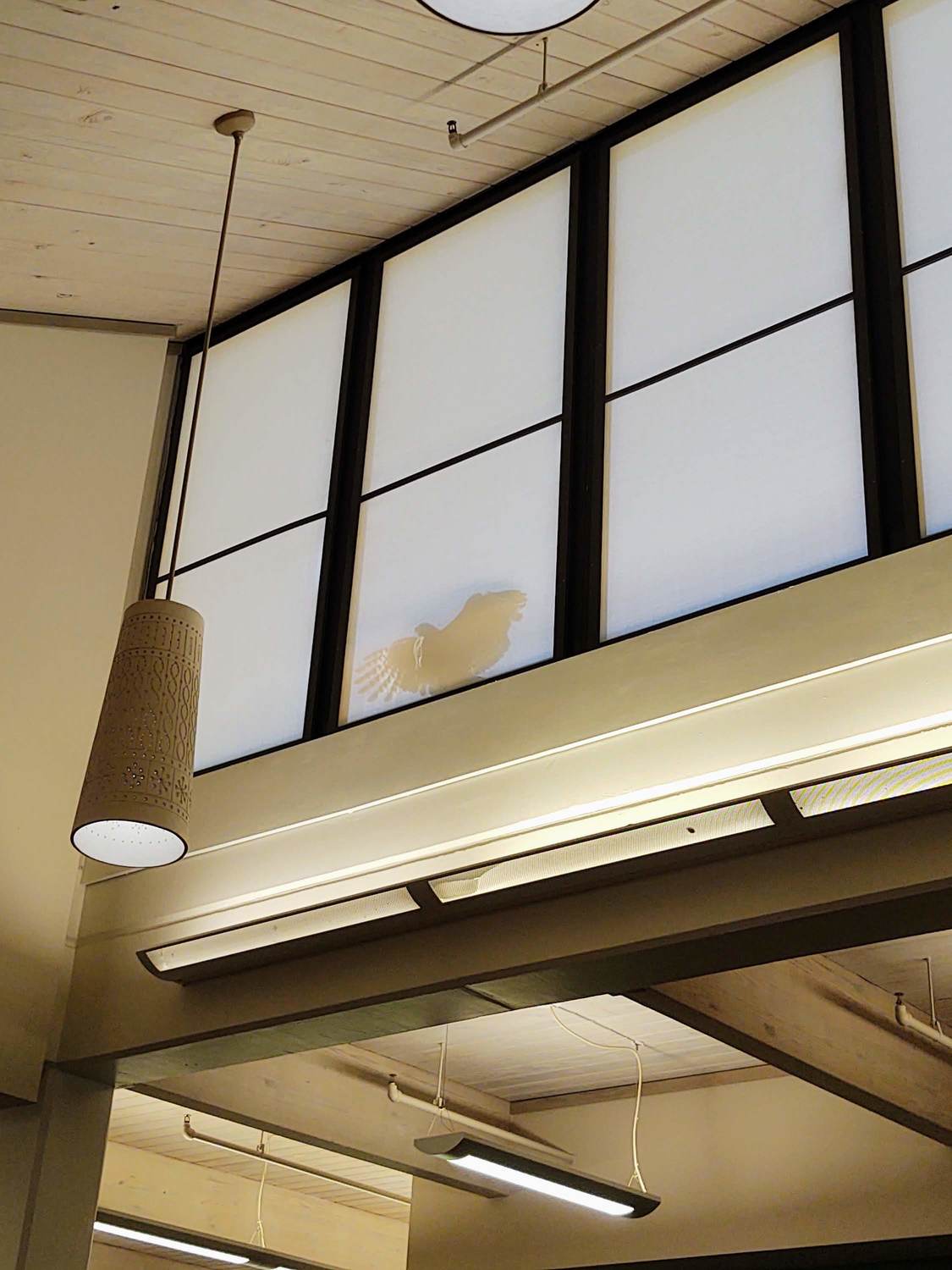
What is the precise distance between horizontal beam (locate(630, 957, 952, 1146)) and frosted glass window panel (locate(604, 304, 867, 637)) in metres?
1.09

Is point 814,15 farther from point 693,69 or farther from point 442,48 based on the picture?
point 442,48

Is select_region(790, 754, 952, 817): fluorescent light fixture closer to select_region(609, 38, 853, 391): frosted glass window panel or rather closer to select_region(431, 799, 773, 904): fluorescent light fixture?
select_region(431, 799, 773, 904): fluorescent light fixture

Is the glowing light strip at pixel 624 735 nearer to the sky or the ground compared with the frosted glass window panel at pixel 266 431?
nearer to the ground

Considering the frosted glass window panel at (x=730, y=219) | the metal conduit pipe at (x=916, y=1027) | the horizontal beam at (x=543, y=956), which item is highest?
the frosted glass window panel at (x=730, y=219)

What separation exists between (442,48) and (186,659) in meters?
2.02

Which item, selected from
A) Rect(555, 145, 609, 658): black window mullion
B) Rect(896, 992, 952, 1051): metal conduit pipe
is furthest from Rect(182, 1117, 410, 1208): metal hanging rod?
Rect(555, 145, 609, 658): black window mullion

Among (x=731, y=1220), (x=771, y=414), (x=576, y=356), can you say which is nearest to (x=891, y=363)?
(x=771, y=414)

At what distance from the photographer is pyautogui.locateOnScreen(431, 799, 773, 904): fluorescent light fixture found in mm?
3158

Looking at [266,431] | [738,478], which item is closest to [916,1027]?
[738,478]

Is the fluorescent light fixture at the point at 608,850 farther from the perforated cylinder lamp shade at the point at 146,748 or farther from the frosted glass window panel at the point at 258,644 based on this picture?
the frosted glass window panel at the point at 258,644

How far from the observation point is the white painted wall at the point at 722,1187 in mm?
5715

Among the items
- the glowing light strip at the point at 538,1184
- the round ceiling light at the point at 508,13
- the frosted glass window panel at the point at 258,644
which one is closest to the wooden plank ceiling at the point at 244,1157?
the glowing light strip at the point at 538,1184

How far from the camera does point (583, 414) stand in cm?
429

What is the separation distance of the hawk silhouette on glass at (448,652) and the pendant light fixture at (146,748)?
99cm
